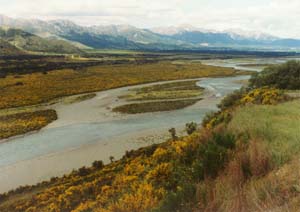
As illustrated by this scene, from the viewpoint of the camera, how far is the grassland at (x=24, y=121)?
35750 millimetres

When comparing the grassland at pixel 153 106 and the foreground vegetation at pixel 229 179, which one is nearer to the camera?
the foreground vegetation at pixel 229 179

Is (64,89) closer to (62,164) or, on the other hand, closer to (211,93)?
(211,93)

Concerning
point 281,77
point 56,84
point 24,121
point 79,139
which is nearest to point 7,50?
point 56,84

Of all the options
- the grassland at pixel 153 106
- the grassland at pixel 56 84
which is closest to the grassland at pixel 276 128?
the grassland at pixel 153 106

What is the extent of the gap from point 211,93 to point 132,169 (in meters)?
44.6

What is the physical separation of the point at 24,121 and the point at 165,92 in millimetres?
27617

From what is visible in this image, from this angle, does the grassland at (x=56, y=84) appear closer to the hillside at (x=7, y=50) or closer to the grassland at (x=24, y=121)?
the grassland at (x=24, y=121)

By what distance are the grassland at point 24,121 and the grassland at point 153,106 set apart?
8659 millimetres

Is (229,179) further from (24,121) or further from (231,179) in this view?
(24,121)

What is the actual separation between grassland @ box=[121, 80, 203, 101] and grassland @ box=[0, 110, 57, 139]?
49.7 feet

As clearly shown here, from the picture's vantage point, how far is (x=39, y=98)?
56.2 metres

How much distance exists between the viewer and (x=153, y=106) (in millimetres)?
48094

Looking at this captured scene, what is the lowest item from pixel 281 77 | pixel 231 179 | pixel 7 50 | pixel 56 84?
pixel 56 84

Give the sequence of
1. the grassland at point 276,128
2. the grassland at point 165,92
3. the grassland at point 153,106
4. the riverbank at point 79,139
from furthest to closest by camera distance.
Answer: the grassland at point 165,92 < the grassland at point 153,106 < the riverbank at point 79,139 < the grassland at point 276,128
